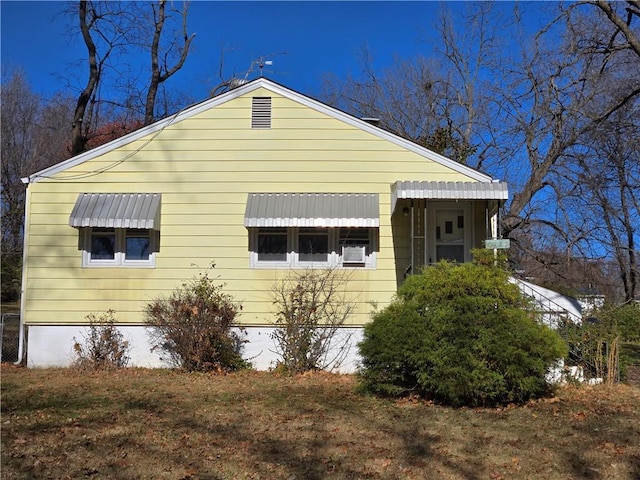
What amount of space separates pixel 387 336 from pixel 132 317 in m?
4.79

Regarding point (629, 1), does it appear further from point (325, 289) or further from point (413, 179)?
point (325, 289)

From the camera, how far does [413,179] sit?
9977 millimetres

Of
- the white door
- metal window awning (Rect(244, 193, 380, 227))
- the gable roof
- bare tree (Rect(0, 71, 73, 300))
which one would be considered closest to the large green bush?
metal window awning (Rect(244, 193, 380, 227))

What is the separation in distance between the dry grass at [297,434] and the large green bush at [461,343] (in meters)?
0.29

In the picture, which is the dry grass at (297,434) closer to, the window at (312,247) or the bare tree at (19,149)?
the window at (312,247)

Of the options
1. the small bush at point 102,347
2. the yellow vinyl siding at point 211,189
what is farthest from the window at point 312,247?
the small bush at point 102,347

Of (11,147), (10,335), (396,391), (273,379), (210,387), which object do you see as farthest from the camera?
(11,147)

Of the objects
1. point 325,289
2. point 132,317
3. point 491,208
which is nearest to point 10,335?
point 132,317

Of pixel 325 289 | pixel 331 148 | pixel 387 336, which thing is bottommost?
pixel 387 336

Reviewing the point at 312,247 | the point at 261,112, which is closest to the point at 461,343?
the point at 312,247

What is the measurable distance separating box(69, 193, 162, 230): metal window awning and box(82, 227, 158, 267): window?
1.36ft

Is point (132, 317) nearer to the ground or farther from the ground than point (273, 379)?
farther from the ground

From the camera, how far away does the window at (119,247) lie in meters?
9.91

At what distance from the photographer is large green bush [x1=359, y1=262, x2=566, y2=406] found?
6.95m
